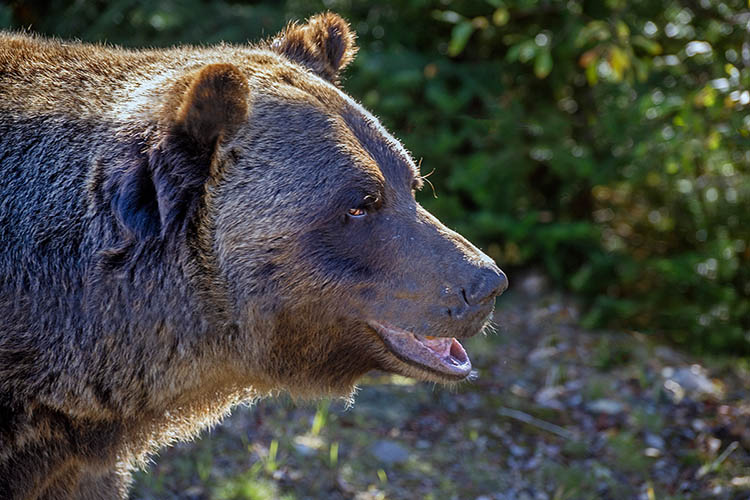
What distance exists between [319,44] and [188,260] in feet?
4.29

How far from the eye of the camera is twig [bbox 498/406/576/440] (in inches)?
199

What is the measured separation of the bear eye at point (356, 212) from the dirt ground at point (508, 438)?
4.82 feet

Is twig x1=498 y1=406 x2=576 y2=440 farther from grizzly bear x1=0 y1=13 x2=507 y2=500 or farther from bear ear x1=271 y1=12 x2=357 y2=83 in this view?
bear ear x1=271 y1=12 x2=357 y2=83

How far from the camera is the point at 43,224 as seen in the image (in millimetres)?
2898

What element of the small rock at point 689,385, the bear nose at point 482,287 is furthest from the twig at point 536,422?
the bear nose at point 482,287

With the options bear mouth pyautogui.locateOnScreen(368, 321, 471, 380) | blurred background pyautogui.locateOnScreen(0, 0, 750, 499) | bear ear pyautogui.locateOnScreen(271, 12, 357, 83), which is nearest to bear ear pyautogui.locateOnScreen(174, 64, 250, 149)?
bear ear pyautogui.locateOnScreen(271, 12, 357, 83)

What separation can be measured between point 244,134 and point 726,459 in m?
3.46

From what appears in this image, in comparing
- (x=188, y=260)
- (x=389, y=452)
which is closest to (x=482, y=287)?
(x=188, y=260)

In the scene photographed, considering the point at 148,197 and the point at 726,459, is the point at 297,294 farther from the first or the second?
the point at 726,459

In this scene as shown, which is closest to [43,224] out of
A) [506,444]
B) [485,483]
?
[485,483]

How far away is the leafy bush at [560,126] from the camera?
19.2ft

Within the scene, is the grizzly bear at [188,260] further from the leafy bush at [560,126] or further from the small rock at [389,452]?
the leafy bush at [560,126]

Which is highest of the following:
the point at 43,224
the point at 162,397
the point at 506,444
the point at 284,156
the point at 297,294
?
the point at 284,156

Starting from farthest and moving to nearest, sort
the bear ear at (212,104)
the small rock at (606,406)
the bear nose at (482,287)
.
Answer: the small rock at (606,406) < the bear nose at (482,287) < the bear ear at (212,104)
